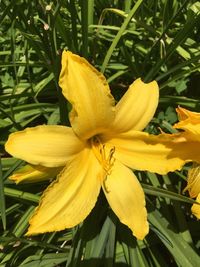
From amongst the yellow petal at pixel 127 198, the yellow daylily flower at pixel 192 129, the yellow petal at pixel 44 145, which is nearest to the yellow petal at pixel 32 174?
the yellow petal at pixel 44 145

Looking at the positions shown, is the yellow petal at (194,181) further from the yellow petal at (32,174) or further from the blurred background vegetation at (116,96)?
the yellow petal at (32,174)

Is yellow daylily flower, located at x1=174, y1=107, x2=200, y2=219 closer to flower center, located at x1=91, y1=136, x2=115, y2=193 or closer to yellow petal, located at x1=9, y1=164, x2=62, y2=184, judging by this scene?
flower center, located at x1=91, y1=136, x2=115, y2=193

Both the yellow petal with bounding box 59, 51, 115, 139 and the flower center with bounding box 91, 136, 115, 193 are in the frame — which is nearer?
the yellow petal with bounding box 59, 51, 115, 139

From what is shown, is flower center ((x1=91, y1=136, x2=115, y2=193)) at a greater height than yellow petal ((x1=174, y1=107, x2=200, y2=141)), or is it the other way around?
yellow petal ((x1=174, y1=107, x2=200, y2=141))

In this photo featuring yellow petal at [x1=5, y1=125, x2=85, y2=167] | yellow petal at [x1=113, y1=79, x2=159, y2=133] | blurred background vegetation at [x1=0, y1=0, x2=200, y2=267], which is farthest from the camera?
blurred background vegetation at [x1=0, y1=0, x2=200, y2=267]

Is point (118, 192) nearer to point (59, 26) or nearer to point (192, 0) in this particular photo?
point (59, 26)

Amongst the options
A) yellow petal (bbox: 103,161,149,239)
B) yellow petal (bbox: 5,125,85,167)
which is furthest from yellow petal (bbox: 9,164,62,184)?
yellow petal (bbox: 103,161,149,239)

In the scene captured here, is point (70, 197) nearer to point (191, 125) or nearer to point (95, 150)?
point (95, 150)

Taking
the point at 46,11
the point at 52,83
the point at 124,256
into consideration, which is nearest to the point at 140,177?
the point at 124,256
